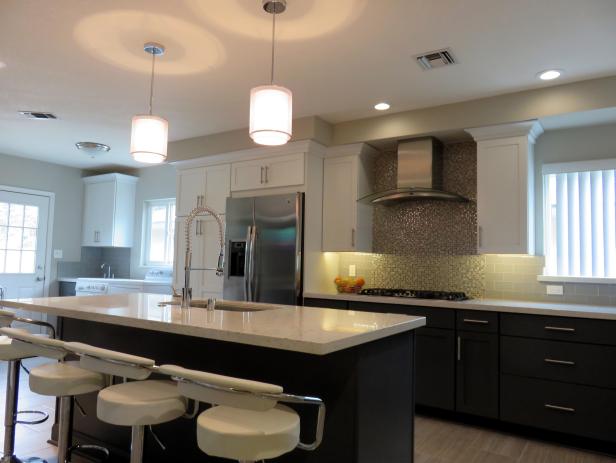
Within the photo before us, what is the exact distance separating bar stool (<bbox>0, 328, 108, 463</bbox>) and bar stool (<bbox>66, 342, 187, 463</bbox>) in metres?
0.21

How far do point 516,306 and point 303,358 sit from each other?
2.00 meters

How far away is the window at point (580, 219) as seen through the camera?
3.60 meters

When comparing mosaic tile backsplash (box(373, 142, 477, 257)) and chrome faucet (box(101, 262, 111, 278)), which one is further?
chrome faucet (box(101, 262, 111, 278))

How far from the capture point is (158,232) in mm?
6434

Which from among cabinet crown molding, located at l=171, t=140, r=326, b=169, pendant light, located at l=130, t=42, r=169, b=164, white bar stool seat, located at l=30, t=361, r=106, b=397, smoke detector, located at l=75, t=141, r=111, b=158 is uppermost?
smoke detector, located at l=75, t=141, r=111, b=158

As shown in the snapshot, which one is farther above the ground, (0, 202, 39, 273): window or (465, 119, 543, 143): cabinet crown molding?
(465, 119, 543, 143): cabinet crown molding

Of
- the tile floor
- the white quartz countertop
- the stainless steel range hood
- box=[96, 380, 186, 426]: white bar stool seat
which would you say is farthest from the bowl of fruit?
box=[96, 380, 186, 426]: white bar stool seat

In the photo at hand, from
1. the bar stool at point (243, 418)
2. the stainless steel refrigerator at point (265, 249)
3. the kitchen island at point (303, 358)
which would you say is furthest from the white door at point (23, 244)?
the bar stool at point (243, 418)

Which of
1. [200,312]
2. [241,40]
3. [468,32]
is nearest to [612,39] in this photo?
[468,32]

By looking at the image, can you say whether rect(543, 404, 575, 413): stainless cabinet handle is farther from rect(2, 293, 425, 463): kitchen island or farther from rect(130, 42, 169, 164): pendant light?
rect(130, 42, 169, 164): pendant light

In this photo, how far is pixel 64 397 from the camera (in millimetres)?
2141

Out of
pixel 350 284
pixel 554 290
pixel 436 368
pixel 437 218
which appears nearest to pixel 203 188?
pixel 350 284

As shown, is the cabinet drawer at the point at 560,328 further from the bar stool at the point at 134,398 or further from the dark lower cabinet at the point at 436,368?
the bar stool at the point at 134,398

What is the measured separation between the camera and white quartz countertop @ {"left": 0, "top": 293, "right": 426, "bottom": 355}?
62.7 inches
